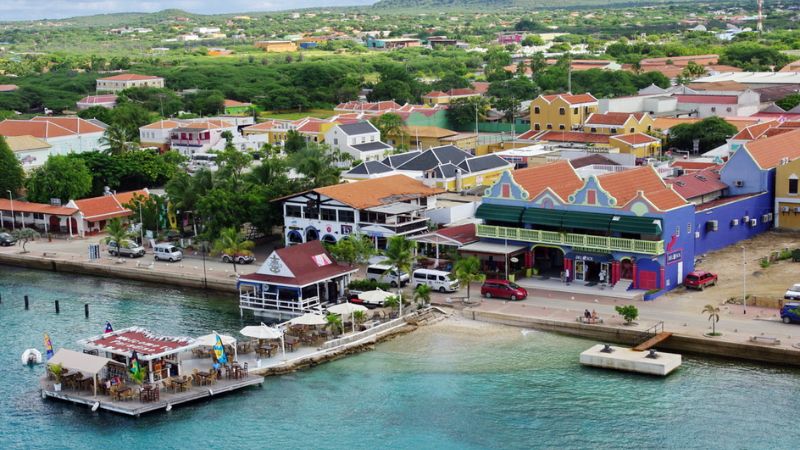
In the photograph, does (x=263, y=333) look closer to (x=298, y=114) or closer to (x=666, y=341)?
(x=666, y=341)

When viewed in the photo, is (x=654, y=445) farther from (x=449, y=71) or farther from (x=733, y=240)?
(x=449, y=71)

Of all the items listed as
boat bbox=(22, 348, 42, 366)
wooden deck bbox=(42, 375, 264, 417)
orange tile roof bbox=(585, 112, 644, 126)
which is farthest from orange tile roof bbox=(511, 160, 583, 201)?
orange tile roof bbox=(585, 112, 644, 126)

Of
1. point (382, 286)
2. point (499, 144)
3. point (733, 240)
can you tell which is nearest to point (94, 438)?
point (382, 286)

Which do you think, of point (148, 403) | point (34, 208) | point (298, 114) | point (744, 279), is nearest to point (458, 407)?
point (148, 403)

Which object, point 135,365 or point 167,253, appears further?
point 167,253

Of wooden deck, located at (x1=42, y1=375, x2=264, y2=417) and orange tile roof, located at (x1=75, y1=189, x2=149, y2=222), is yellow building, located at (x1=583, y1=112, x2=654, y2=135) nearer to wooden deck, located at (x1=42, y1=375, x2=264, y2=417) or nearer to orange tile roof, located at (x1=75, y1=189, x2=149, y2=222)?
orange tile roof, located at (x1=75, y1=189, x2=149, y2=222)

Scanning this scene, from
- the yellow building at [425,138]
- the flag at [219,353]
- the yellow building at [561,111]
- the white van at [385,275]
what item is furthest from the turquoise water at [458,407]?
the yellow building at [425,138]
